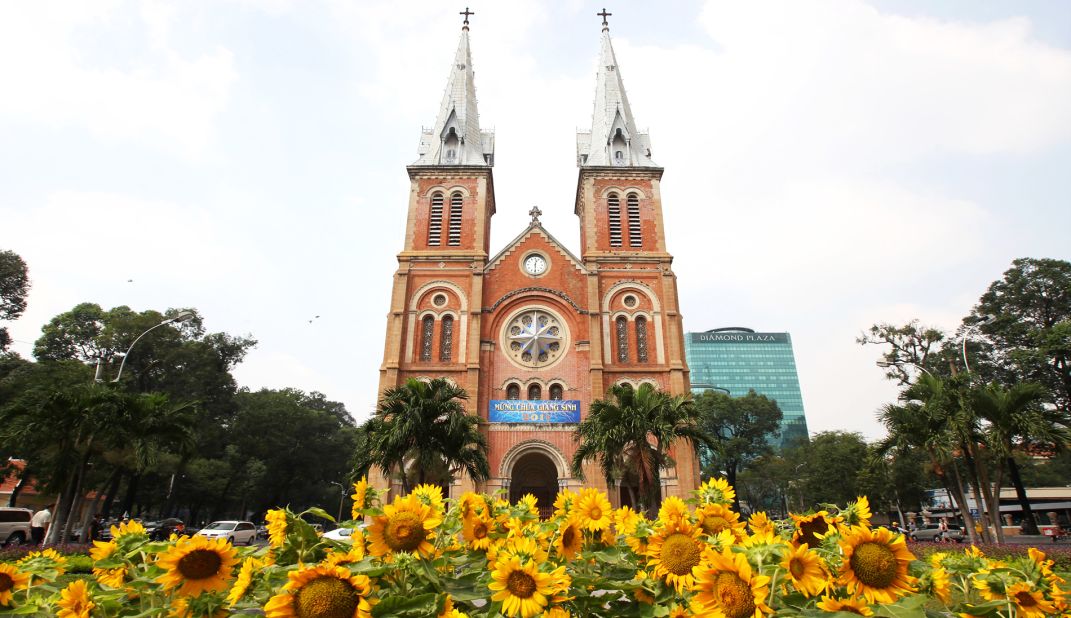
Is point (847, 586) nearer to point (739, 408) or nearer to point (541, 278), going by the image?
point (541, 278)

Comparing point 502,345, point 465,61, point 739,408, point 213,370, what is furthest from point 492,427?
point 739,408

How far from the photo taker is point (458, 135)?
32.8 m

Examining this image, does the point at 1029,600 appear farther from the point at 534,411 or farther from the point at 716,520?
the point at 534,411

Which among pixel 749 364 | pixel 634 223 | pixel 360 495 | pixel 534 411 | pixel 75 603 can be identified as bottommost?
pixel 75 603

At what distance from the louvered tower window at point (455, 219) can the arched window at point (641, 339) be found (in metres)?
9.98

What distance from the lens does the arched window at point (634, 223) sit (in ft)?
97.8

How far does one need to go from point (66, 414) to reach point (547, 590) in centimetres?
1671

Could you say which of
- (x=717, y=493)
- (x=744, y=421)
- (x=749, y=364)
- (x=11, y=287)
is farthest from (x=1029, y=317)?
(x=749, y=364)

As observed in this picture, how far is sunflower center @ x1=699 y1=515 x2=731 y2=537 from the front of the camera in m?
2.53

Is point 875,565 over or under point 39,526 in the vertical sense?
over

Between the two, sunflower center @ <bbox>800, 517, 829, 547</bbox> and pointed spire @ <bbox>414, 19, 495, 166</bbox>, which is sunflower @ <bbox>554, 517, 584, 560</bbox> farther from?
pointed spire @ <bbox>414, 19, 495, 166</bbox>

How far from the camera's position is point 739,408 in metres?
49.4

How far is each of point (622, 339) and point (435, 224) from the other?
1135 cm

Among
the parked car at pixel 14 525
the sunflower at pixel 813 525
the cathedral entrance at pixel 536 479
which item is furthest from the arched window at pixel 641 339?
the sunflower at pixel 813 525
